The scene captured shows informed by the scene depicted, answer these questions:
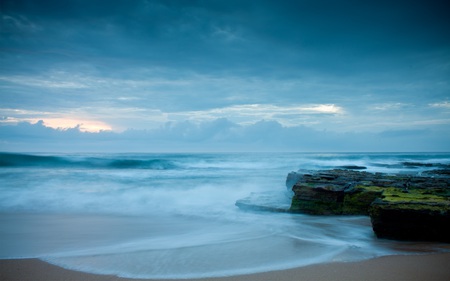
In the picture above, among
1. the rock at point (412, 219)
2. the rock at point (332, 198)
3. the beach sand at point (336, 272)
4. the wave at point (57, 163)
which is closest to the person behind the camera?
the beach sand at point (336, 272)

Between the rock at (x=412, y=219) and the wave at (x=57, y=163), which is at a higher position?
the rock at (x=412, y=219)

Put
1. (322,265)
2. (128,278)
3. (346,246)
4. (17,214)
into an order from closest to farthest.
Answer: (128,278) < (322,265) < (346,246) < (17,214)

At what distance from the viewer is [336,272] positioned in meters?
3.92

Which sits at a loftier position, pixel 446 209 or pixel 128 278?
pixel 446 209

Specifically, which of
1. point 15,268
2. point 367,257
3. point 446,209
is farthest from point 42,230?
point 446,209

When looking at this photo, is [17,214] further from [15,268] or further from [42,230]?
[15,268]

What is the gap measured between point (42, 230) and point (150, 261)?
3548 millimetres

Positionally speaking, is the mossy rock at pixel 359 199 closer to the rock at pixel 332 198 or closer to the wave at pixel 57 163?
the rock at pixel 332 198

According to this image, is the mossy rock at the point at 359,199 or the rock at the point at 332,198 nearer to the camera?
the mossy rock at the point at 359,199

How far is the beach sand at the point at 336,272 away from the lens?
377cm

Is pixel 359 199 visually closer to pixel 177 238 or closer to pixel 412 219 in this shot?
pixel 412 219

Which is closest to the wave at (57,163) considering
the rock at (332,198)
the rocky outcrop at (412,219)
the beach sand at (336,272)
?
the rock at (332,198)

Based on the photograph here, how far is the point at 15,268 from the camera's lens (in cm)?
425

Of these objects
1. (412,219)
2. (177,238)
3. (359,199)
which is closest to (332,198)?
(359,199)
